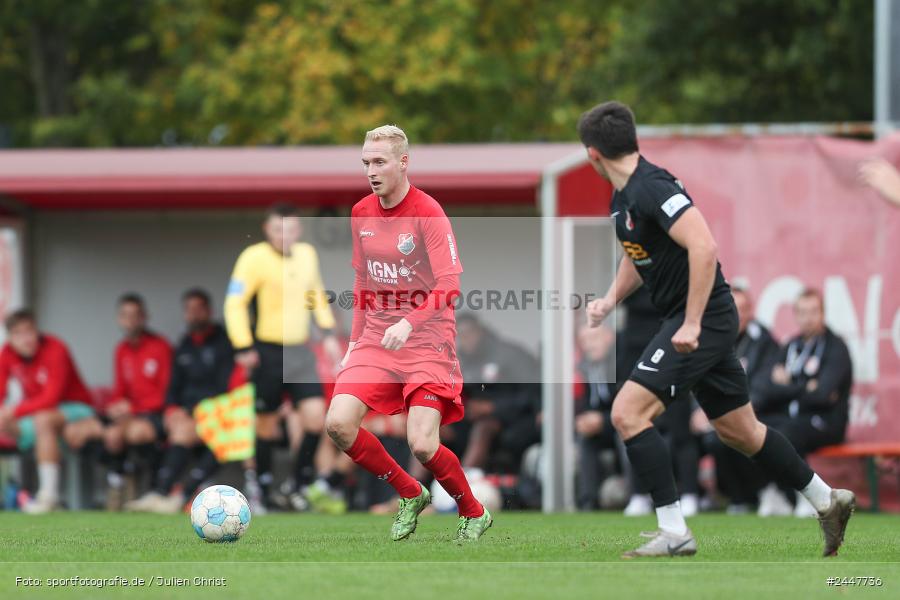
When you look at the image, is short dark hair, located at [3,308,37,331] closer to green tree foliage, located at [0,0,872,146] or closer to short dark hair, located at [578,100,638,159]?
short dark hair, located at [578,100,638,159]

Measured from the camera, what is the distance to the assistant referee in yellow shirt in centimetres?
1136

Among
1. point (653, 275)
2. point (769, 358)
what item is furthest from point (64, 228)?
point (653, 275)

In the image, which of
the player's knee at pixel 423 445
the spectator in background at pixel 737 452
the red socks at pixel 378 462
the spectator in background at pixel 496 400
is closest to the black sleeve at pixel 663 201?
the player's knee at pixel 423 445

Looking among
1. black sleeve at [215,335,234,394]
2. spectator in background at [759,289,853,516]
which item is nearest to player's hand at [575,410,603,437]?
spectator in background at [759,289,853,516]

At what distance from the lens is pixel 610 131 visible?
668cm

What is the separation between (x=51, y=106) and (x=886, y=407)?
1745cm

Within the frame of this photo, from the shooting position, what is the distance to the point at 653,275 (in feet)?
22.3

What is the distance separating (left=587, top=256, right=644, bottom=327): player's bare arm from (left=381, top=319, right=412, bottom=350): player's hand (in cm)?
87

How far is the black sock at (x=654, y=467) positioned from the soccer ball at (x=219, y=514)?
2.08m

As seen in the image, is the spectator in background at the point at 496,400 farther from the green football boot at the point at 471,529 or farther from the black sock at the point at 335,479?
the green football boot at the point at 471,529

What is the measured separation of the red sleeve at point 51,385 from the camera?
1251 centimetres

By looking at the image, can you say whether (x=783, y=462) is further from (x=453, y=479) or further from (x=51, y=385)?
(x=51, y=385)

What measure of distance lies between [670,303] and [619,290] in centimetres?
40

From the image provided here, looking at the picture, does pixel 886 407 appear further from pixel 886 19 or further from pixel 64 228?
pixel 64 228
